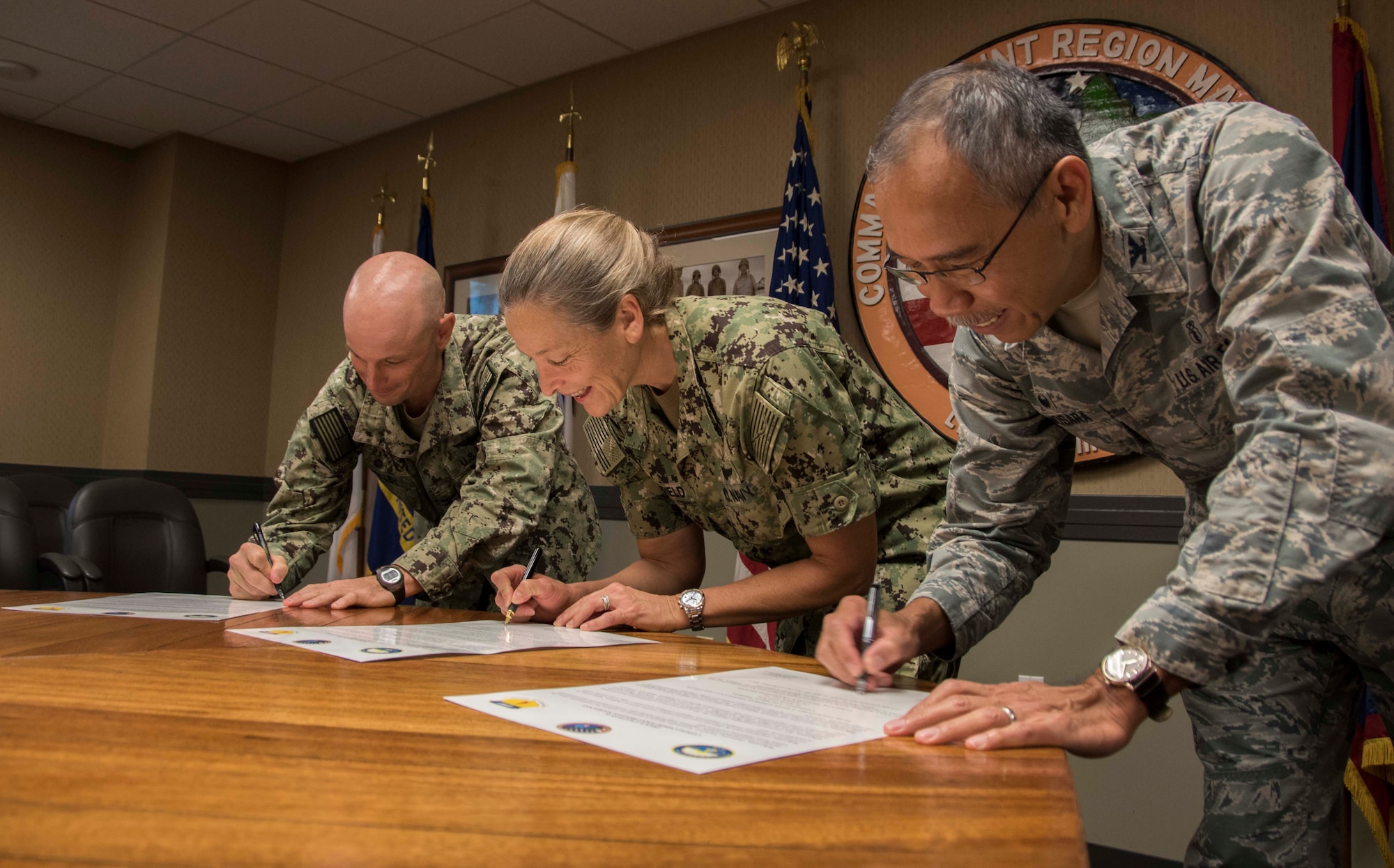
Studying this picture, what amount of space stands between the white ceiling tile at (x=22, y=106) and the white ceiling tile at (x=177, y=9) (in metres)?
1.38

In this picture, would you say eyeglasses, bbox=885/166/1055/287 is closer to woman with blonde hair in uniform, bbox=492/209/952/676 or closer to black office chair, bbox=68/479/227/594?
woman with blonde hair in uniform, bbox=492/209/952/676

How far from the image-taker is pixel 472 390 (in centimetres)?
210

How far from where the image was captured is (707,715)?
2.61 ft

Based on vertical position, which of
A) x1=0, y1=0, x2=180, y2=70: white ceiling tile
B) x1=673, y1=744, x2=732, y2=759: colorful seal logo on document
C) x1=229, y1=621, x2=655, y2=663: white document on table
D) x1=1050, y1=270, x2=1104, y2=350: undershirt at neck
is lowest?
x1=229, y1=621, x2=655, y2=663: white document on table

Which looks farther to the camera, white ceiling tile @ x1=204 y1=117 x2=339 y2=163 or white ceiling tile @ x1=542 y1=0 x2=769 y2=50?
white ceiling tile @ x1=204 y1=117 x2=339 y2=163

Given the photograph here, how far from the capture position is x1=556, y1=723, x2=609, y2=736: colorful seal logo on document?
2.35 feet

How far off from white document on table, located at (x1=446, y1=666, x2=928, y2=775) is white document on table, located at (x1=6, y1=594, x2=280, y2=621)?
904 mm

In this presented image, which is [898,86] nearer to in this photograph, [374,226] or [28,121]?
[374,226]

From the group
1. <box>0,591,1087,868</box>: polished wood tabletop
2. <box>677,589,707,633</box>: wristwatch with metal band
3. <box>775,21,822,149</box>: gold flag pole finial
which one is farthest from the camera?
<box>775,21,822,149</box>: gold flag pole finial

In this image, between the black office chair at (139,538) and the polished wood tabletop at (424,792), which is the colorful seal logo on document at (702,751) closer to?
the polished wood tabletop at (424,792)

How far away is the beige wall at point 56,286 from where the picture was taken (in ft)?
17.1

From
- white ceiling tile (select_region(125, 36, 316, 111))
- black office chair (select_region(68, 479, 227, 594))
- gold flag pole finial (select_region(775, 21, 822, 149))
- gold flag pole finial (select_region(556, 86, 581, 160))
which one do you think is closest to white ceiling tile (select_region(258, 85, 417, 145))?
white ceiling tile (select_region(125, 36, 316, 111))

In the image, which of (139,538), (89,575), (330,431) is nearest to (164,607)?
(330,431)

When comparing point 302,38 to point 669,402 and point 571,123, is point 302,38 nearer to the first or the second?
point 571,123
